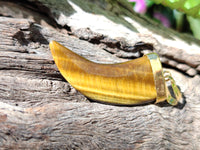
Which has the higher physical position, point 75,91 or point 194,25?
point 194,25

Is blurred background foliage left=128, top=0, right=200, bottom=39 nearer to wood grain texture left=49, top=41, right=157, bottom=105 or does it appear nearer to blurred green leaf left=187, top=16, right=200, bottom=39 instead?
blurred green leaf left=187, top=16, right=200, bottom=39

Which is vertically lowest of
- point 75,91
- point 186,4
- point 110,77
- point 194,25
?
point 75,91

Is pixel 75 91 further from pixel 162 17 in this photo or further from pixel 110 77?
pixel 162 17

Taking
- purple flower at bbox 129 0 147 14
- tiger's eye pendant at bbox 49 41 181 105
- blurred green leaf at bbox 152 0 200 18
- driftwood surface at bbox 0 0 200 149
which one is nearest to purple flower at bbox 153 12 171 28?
purple flower at bbox 129 0 147 14

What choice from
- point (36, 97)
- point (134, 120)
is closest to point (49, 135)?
point (36, 97)

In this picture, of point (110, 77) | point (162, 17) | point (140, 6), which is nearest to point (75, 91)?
point (110, 77)
